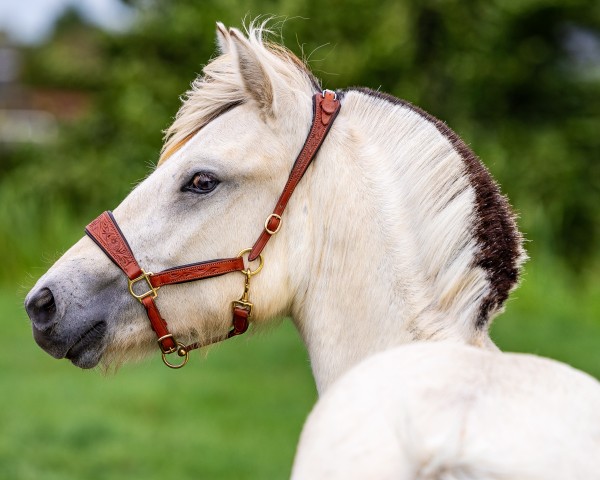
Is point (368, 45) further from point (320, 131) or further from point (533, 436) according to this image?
Answer: point (533, 436)

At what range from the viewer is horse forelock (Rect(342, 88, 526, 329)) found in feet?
7.97

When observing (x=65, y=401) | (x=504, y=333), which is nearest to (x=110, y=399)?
(x=65, y=401)

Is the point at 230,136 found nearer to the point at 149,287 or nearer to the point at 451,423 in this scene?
the point at 149,287

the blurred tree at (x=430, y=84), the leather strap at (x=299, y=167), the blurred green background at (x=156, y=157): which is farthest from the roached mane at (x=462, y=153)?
the blurred tree at (x=430, y=84)

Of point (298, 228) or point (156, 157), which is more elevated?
point (156, 157)

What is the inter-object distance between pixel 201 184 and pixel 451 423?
1.35m

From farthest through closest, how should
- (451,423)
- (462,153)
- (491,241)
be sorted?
1. (462,153)
2. (491,241)
3. (451,423)

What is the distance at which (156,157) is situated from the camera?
12820 millimetres

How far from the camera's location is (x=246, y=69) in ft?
9.08

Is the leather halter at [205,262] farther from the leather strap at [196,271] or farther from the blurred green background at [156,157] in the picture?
the blurred green background at [156,157]

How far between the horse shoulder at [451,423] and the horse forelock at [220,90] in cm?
131

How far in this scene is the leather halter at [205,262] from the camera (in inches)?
106

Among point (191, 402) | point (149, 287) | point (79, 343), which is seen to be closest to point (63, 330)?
point (79, 343)

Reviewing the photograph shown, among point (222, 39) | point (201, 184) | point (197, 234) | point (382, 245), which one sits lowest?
point (382, 245)
